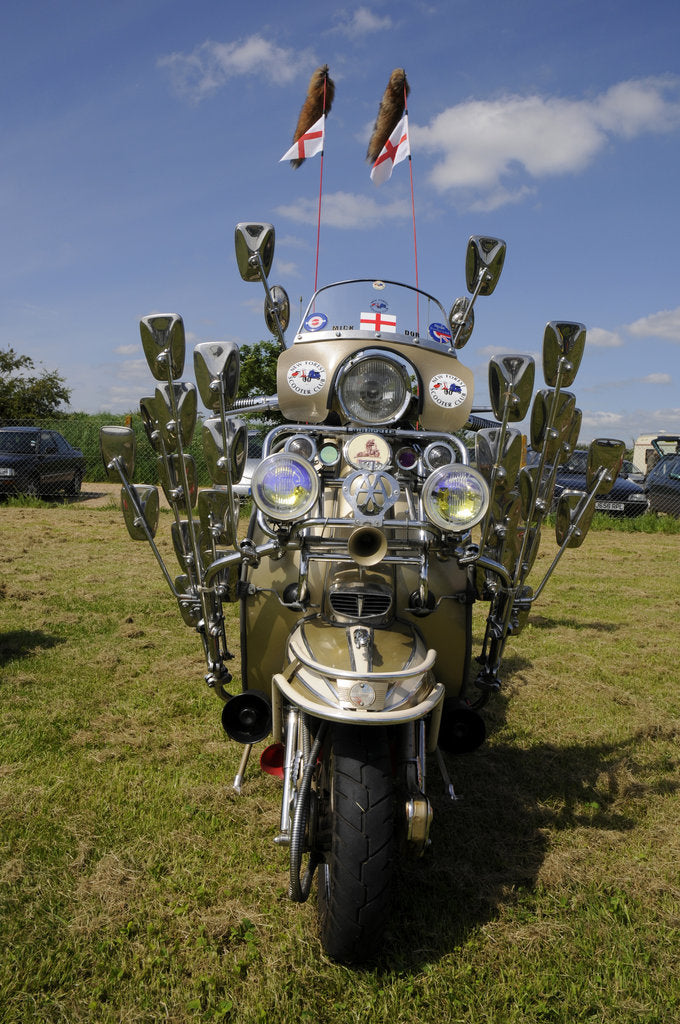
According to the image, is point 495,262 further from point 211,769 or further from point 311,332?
point 211,769

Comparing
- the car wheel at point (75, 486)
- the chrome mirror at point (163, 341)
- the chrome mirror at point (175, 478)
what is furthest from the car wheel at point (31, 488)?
the chrome mirror at point (163, 341)

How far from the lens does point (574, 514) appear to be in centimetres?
281

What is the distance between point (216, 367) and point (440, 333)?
58.4 inches

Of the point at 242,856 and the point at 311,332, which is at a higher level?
the point at 311,332

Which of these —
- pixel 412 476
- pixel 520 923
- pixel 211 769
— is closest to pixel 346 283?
pixel 412 476

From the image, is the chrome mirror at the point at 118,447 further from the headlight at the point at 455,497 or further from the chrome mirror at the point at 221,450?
the headlight at the point at 455,497

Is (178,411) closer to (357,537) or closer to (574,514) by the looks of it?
(357,537)

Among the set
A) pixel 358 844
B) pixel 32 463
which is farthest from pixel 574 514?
pixel 32 463

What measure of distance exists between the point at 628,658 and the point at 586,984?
338 cm

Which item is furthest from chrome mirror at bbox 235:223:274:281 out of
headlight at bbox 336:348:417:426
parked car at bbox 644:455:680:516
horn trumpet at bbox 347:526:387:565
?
parked car at bbox 644:455:680:516

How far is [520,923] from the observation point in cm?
237

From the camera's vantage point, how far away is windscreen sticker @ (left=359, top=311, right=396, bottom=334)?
10.5 feet

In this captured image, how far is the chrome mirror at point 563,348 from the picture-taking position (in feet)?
7.98

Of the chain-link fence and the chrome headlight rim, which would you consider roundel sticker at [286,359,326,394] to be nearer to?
the chrome headlight rim
